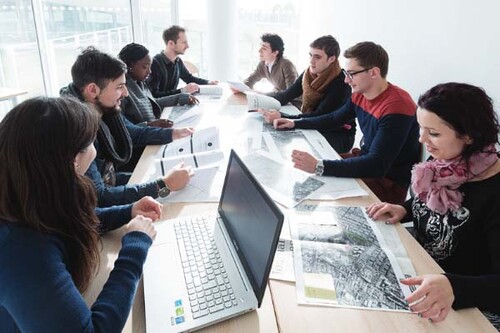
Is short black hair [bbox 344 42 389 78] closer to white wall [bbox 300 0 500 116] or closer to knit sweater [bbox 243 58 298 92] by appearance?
white wall [bbox 300 0 500 116]

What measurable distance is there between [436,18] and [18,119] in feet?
6.67

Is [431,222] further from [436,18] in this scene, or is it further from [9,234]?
[436,18]

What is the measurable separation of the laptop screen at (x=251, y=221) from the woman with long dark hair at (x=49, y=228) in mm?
245

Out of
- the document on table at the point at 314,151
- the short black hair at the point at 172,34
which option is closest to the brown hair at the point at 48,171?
the document on table at the point at 314,151

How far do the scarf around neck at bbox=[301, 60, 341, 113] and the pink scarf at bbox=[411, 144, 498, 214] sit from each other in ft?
4.21

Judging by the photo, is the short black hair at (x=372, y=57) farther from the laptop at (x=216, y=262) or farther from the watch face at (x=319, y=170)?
the laptop at (x=216, y=262)

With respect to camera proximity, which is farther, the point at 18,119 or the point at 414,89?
the point at 414,89

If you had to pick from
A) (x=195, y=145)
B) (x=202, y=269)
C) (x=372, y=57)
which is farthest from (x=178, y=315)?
(x=372, y=57)

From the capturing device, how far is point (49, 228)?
650mm

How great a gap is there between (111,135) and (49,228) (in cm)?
98

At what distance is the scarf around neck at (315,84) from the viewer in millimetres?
2254

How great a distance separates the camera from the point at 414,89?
2135mm

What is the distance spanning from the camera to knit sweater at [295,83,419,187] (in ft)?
4.61

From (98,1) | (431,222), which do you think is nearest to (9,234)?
(431,222)
